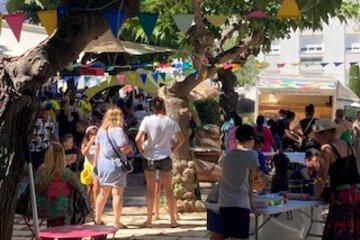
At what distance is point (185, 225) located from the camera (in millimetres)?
9695

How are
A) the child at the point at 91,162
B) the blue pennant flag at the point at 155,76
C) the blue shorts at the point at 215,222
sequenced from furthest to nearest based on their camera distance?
A: the blue pennant flag at the point at 155,76
the child at the point at 91,162
the blue shorts at the point at 215,222

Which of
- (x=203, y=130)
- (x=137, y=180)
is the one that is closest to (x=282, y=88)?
(x=203, y=130)

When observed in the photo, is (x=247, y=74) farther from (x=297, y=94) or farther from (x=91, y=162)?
(x=91, y=162)

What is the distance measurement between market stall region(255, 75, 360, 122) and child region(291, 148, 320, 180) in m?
18.0

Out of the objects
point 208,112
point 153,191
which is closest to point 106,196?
point 153,191

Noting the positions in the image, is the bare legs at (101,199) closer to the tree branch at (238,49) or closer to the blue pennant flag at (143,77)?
the tree branch at (238,49)

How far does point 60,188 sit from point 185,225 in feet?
11.3

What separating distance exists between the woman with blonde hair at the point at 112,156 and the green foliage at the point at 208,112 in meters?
9.66

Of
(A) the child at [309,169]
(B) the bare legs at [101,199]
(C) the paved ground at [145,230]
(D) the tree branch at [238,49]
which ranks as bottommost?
(C) the paved ground at [145,230]

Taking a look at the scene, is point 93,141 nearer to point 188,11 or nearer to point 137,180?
point 188,11

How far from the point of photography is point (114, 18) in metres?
6.05

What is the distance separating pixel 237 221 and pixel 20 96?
240 centimetres

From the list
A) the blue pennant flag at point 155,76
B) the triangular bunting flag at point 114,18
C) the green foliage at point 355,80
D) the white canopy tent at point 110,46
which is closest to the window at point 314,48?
the green foliage at point 355,80

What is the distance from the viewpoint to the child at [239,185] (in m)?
6.61
